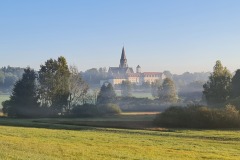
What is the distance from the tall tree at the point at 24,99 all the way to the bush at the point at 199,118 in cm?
3239

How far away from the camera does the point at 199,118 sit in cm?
4956

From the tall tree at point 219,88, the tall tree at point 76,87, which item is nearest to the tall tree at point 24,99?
the tall tree at point 76,87

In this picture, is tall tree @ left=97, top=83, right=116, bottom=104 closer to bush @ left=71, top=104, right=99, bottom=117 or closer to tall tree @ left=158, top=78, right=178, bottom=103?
tall tree @ left=158, top=78, right=178, bottom=103

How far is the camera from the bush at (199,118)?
4850 centimetres

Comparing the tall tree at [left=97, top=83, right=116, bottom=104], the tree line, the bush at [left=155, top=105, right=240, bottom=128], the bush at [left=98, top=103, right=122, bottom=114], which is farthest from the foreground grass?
the tall tree at [left=97, top=83, right=116, bottom=104]

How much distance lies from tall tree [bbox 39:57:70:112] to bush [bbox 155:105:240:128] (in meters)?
31.5

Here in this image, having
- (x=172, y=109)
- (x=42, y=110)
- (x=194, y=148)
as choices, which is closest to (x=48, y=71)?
(x=42, y=110)

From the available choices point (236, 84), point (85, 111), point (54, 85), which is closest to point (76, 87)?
point (54, 85)

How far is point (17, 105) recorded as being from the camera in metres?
73.6

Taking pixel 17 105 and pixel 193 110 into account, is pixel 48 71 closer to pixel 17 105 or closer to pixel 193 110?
pixel 17 105

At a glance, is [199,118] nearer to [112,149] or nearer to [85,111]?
[112,149]

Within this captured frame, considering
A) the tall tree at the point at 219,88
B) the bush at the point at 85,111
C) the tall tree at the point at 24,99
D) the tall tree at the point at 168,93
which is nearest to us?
the tall tree at the point at 24,99

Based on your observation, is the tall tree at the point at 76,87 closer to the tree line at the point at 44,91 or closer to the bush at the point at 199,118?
the tree line at the point at 44,91

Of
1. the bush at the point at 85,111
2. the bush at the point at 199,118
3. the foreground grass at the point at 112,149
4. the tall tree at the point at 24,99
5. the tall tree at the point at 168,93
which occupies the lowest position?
the foreground grass at the point at 112,149
